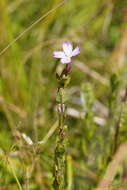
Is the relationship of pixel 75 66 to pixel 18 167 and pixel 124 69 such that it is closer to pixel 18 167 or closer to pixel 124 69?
pixel 124 69

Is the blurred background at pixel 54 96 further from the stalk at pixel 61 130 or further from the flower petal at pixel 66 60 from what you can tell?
the flower petal at pixel 66 60

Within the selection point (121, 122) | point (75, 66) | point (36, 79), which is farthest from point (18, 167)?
point (75, 66)

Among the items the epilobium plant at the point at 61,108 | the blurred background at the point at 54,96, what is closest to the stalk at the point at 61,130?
the epilobium plant at the point at 61,108

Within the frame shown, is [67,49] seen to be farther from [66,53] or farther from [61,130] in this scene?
[61,130]

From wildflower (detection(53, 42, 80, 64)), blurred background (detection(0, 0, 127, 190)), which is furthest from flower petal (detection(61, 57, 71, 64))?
blurred background (detection(0, 0, 127, 190))

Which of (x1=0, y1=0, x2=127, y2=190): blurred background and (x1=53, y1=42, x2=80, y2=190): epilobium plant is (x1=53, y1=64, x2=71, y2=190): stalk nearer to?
(x1=53, y1=42, x2=80, y2=190): epilobium plant

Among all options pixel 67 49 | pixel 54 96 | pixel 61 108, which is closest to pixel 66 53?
pixel 67 49
